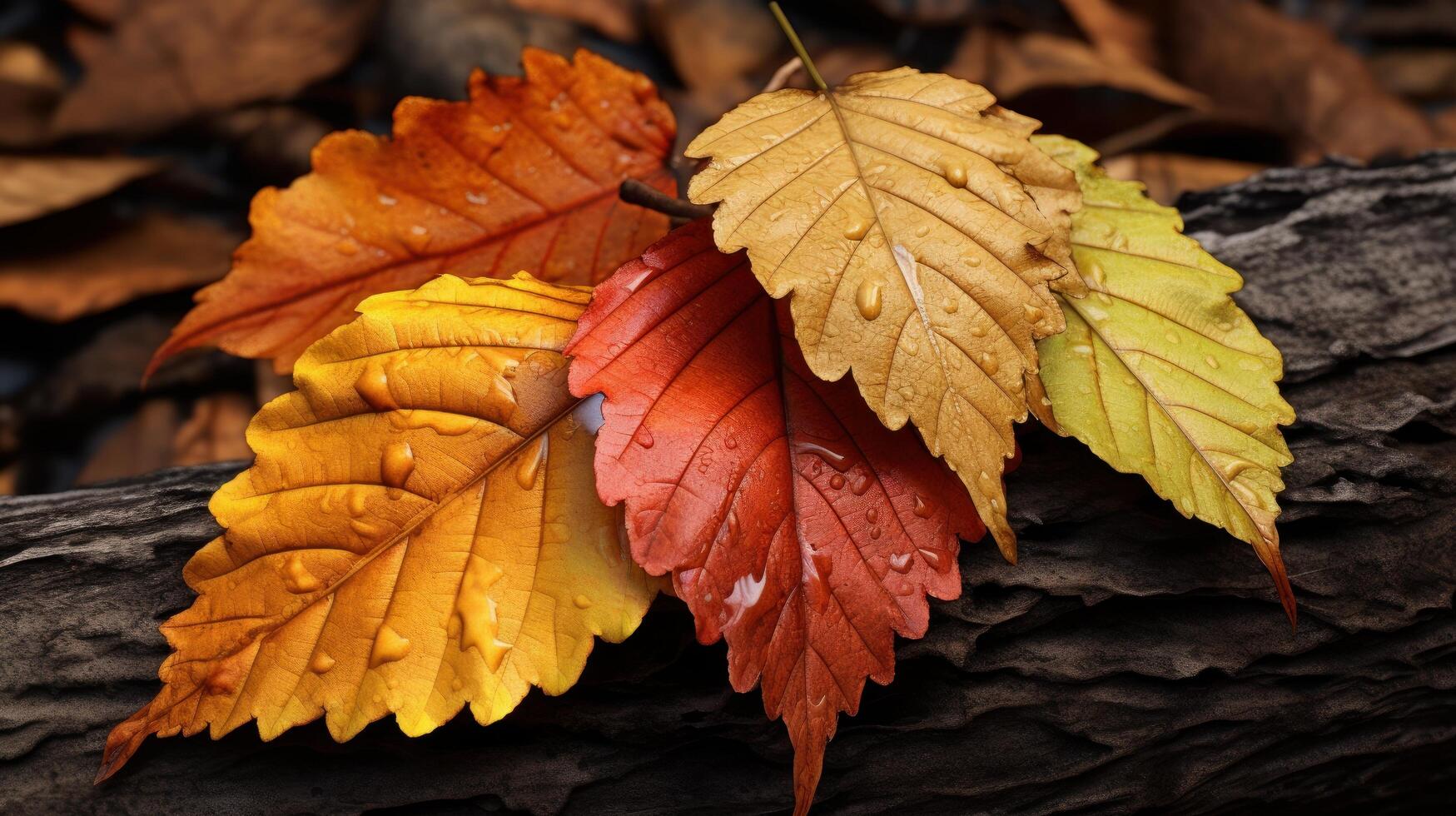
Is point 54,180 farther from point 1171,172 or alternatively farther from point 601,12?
point 1171,172

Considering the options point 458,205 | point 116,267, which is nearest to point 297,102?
point 116,267

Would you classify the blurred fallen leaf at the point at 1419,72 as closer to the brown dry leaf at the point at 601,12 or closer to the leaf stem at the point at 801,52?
the brown dry leaf at the point at 601,12

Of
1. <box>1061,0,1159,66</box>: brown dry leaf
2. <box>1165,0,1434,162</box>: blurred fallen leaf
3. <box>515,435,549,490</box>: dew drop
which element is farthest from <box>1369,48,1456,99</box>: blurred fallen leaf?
<box>515,435,549,490</box>: dew drop

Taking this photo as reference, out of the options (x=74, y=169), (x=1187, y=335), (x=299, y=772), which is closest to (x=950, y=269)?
(x=1187, y=335)

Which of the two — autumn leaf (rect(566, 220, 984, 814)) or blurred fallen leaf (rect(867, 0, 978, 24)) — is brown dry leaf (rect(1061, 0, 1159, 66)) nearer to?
blurred fallen leaf (rect(867, 0, 978, 24))

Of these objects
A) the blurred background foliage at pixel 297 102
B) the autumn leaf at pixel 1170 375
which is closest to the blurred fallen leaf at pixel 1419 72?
the blurred background foliage at pixel 297 102
